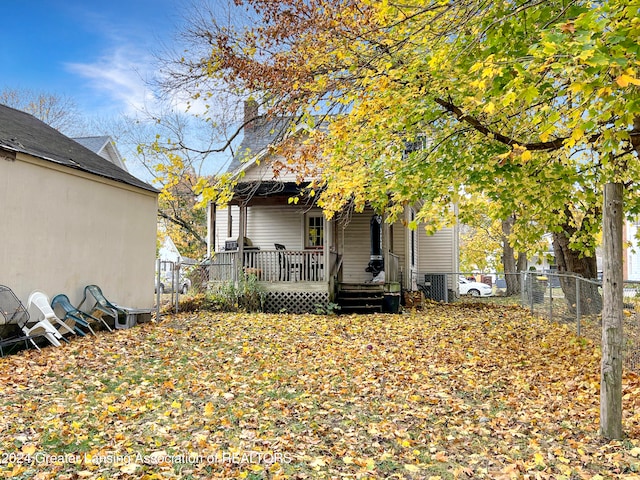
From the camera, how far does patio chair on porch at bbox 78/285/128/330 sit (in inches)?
398

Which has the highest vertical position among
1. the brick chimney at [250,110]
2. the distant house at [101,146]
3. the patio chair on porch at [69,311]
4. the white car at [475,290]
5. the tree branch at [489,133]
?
the distant house at [101,146]

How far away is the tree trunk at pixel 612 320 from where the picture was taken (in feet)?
14.8

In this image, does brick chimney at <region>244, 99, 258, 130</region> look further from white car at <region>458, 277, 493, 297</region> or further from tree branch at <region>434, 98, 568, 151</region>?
white car at <region>458, 277, 493, 297</region>

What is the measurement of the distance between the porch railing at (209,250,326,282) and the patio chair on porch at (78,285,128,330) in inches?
172

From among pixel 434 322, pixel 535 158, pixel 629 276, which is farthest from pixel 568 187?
pixel 629 276

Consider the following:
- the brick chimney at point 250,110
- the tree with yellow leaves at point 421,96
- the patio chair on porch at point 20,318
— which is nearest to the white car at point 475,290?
the tree with yellow leaves at point 421,96

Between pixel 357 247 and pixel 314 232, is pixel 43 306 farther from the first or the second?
pixel 357 247

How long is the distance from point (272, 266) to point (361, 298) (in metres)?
2.92

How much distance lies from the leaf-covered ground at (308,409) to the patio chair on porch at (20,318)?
0.42 metres

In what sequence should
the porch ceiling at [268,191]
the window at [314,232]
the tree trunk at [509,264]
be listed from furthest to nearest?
the tree trunk at [509,264] → the window at [314,232] → the porch ceiling at [268,191]

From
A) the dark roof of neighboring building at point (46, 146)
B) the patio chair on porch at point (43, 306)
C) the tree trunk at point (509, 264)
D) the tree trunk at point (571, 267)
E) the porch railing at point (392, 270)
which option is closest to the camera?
the patio chair on porch at point (43, 306)

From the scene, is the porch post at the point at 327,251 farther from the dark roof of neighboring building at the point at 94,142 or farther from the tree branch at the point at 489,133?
the dark roof of neighboring building at the point at 94,142

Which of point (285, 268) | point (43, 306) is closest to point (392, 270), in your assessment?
point (285, 268)

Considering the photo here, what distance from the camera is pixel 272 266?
48.9ft
